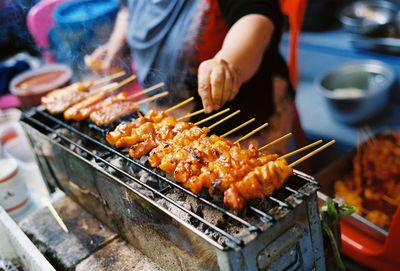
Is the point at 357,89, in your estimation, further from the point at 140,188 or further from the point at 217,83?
the point at 140,188

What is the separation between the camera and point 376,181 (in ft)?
13.8

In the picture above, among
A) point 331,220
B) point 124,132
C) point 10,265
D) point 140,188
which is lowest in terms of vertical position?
point 10,265

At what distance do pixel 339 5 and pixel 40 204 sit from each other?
6.03 metres

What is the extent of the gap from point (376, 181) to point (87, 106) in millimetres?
2786

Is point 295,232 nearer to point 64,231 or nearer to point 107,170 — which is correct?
point 107,170

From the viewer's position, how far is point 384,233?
318 centimetres

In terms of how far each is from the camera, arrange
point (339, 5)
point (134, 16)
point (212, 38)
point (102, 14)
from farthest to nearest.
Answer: point (339, 5)
point (102, 14)
point (134, 16)
point (212, 38)

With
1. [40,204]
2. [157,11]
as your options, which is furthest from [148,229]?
[157,11]

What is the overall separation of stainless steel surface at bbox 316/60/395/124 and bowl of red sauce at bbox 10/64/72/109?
3515mm

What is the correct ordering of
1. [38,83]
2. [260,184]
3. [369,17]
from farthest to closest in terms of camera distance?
[369,17] < [38,83] < [260,184]

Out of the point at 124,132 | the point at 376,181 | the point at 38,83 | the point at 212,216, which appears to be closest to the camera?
the point at 212,216

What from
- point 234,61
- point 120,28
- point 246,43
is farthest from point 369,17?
point 234,61

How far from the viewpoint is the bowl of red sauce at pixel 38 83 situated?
441 cm

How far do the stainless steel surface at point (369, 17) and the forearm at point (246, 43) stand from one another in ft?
11.8
